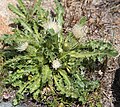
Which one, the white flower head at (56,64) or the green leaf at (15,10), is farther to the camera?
the green leaf at (15,10)

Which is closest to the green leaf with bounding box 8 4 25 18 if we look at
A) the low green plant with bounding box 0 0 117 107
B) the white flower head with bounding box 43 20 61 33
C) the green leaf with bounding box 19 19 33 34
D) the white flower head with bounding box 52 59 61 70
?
the green leaf with bounding box 19 19 33 34

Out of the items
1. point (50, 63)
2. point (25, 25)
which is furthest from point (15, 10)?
point (50, 63)

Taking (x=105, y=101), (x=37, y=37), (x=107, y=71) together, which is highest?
(x=37, y=37)

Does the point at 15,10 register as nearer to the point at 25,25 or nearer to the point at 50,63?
the point at 25,25

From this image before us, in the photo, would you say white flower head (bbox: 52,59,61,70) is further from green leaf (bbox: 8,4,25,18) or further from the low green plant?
green leaf (bbox: 8,4,25,18)

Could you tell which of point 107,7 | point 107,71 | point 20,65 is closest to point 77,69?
point 107,71

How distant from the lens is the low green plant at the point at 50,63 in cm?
462

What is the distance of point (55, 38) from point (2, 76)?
0.88 meters

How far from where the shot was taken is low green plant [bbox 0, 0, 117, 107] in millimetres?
4621

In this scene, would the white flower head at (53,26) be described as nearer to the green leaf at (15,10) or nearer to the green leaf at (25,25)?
the green leaf at (25,25)

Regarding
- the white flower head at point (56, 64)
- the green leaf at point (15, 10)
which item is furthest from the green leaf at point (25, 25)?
the white flower head at point (56, 64)

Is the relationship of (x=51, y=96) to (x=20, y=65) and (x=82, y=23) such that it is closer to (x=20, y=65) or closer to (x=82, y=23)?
(x=20, y=65)

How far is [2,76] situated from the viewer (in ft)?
15.8

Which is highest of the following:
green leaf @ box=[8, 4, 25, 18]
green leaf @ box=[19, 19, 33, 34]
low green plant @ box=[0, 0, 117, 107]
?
green leaf @ box=[8, 4, 25, 18]
